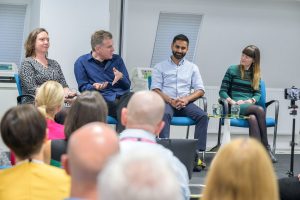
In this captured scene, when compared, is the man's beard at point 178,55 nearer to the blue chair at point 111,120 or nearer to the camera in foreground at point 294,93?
the blue chair at point 111,120

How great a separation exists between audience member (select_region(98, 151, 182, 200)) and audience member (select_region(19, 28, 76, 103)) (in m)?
3.94

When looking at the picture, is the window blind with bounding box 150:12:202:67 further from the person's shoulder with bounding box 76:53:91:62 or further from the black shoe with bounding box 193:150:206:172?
the black shoe with bounding box 193:150:206:172

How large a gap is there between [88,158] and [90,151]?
0.02 meters

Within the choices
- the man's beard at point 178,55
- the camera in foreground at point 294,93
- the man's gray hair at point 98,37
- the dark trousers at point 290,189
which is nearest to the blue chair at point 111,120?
the man's gray hair at point 98,37

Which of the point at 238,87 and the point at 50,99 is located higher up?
the point at 238,87

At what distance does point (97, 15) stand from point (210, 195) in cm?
452

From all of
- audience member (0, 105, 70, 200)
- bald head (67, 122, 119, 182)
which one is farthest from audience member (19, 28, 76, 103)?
bald head (67, 122, 119, 182)

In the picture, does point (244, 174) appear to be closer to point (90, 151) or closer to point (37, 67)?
point (90, 151)

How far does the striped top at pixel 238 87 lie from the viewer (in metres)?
5.87

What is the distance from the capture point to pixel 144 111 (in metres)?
2.39

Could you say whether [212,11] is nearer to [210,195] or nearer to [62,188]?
[62,188]

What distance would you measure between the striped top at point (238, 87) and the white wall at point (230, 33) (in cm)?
135

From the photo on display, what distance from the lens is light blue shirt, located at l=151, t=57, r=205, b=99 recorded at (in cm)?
571

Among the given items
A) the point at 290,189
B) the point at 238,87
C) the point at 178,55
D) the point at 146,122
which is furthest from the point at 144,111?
the point at 238,87
